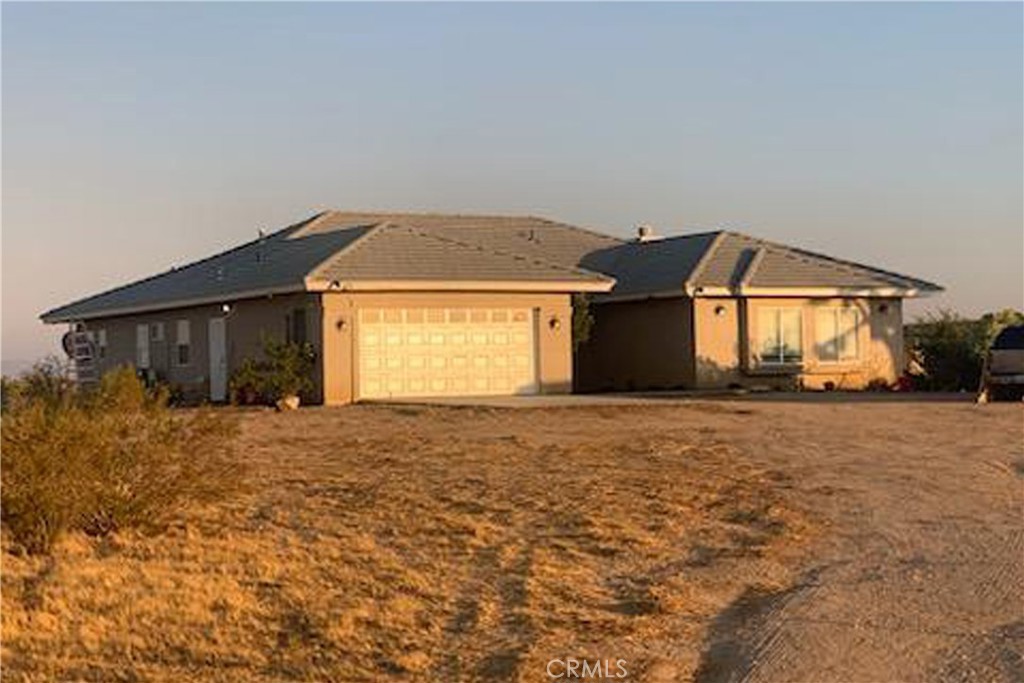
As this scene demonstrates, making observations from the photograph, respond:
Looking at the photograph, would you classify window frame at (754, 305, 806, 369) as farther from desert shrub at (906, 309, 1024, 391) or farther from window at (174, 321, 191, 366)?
window at (174, 321, 191, 366)

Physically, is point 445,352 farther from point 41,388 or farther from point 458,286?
→ point 41,388

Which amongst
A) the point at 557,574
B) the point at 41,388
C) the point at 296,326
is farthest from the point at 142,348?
the point at 557,574

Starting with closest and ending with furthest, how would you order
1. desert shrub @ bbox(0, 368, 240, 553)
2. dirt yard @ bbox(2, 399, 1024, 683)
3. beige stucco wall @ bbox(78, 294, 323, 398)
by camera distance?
Result: dirt yard @ bbox(2, 399, 1024, 683) < desert shrub @ bbox(0, 368, 240, 553) < beige stucco wall @ bbox(78, 294, 323, 398)

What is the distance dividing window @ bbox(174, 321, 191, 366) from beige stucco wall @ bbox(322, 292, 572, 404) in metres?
7.38

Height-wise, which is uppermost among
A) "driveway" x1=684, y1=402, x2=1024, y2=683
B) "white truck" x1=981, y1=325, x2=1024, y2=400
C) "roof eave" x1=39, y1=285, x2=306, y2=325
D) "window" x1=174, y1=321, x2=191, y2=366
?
"roof eave" x1=39, y1=285, x2=306, y2=325

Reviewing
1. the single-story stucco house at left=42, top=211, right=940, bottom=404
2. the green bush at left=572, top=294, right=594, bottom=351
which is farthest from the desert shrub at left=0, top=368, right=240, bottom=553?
the green bush at left=572, top=294, right=594, bottom=351

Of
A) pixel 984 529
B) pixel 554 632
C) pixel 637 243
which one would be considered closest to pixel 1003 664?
pixel 554 632

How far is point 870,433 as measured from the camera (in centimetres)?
2353

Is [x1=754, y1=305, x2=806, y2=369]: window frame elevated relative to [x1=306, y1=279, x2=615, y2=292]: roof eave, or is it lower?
lower

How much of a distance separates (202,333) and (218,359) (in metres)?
1.37

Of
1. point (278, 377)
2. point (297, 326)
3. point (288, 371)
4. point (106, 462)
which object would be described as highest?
point (297, 326)

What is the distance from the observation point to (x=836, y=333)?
3856cm

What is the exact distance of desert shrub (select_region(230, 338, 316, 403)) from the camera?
32.1 metres

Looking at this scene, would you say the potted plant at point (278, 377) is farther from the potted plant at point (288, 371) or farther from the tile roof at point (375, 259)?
the tile roof at point (375, 259)
